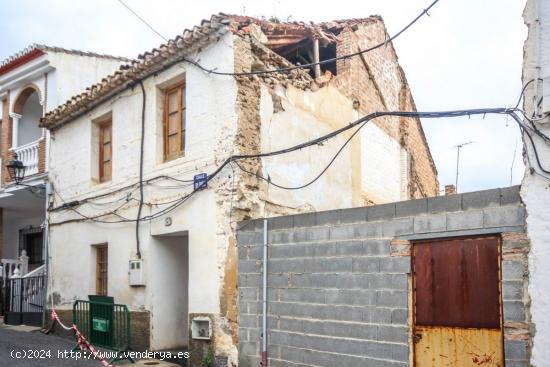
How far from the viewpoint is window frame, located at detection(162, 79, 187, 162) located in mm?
9875

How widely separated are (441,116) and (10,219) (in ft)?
51.3

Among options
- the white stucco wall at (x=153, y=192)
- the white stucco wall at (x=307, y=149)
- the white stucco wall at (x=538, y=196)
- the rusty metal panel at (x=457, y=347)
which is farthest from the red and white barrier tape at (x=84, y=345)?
the white stucco wall at (x=538, y=196)

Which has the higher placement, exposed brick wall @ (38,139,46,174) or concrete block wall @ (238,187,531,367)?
exposed brick wall @ (38,139,46,174)

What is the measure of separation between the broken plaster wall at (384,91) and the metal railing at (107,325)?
5.69m

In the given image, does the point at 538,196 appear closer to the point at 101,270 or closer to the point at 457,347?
the point at 457,347

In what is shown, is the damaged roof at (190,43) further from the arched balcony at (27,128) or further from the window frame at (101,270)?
the window frame at (101,270)

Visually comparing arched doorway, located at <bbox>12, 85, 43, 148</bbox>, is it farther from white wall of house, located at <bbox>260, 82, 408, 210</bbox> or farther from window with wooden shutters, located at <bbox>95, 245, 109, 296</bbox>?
white wall of house, located at <bbox>260, 82, 408, 210</bbox>

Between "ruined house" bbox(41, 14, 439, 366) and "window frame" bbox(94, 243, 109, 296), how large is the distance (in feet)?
0.10

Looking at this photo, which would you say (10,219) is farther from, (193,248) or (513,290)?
(513,290)

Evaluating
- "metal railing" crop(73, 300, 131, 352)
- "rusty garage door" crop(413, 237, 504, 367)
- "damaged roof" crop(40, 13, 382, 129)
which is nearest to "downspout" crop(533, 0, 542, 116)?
"rusty garage door" crop(413, 237, 504, 367)

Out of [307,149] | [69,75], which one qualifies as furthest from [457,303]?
[69,75]

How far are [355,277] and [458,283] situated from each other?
1.32 m

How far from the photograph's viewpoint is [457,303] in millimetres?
6008

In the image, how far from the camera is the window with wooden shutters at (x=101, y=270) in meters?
11.7
